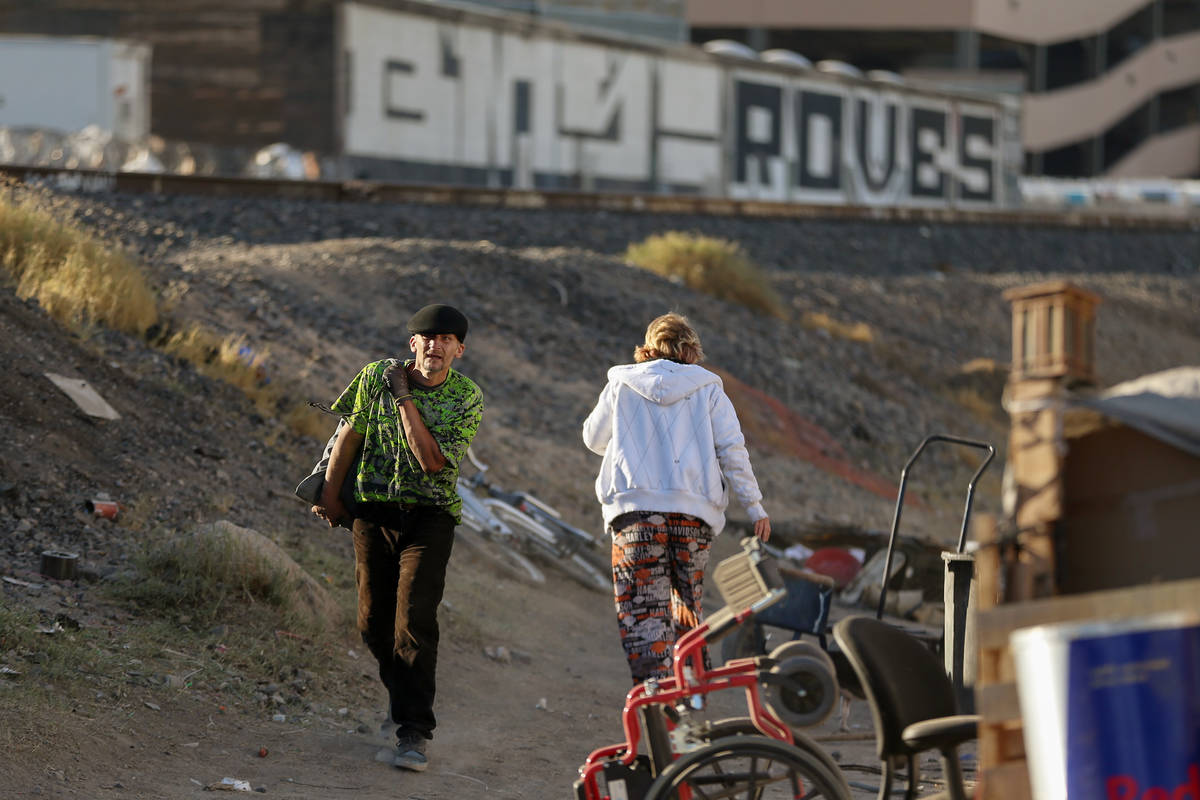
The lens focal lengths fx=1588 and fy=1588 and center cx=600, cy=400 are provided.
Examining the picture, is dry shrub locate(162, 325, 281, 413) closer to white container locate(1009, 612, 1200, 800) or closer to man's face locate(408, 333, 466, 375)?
man's face locate(408, 333, 466, 375)

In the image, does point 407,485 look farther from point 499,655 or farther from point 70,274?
point 70,274

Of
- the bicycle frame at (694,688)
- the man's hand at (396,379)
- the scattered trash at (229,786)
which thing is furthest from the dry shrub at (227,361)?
the bicycle frame at (694,688)

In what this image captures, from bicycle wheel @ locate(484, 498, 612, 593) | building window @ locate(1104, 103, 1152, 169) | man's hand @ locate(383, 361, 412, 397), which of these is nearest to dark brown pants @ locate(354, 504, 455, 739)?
man's hand @ locate(383, 361, 412, 397)

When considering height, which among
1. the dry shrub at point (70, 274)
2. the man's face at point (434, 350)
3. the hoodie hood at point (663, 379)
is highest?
the dry shrub at point (70, 274)

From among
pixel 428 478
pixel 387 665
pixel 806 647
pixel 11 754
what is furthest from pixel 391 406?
pixel 806 647

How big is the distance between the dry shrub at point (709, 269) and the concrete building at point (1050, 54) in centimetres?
3636

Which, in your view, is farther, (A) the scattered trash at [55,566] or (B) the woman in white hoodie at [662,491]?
(A) the scattered trash at [55,566]

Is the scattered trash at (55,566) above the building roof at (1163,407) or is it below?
below

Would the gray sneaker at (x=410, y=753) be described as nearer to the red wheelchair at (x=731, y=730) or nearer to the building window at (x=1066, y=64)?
the red wheelchair at (x=731, y=730)

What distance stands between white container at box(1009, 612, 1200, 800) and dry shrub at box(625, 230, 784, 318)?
21.0 meters

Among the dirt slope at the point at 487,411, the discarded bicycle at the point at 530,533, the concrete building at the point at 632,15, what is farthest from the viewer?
the concrete building at the point at 632,15

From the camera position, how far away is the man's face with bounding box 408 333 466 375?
21.7 ft

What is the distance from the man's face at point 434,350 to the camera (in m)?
6.61

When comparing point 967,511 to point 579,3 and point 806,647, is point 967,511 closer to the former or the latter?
point 806,647
